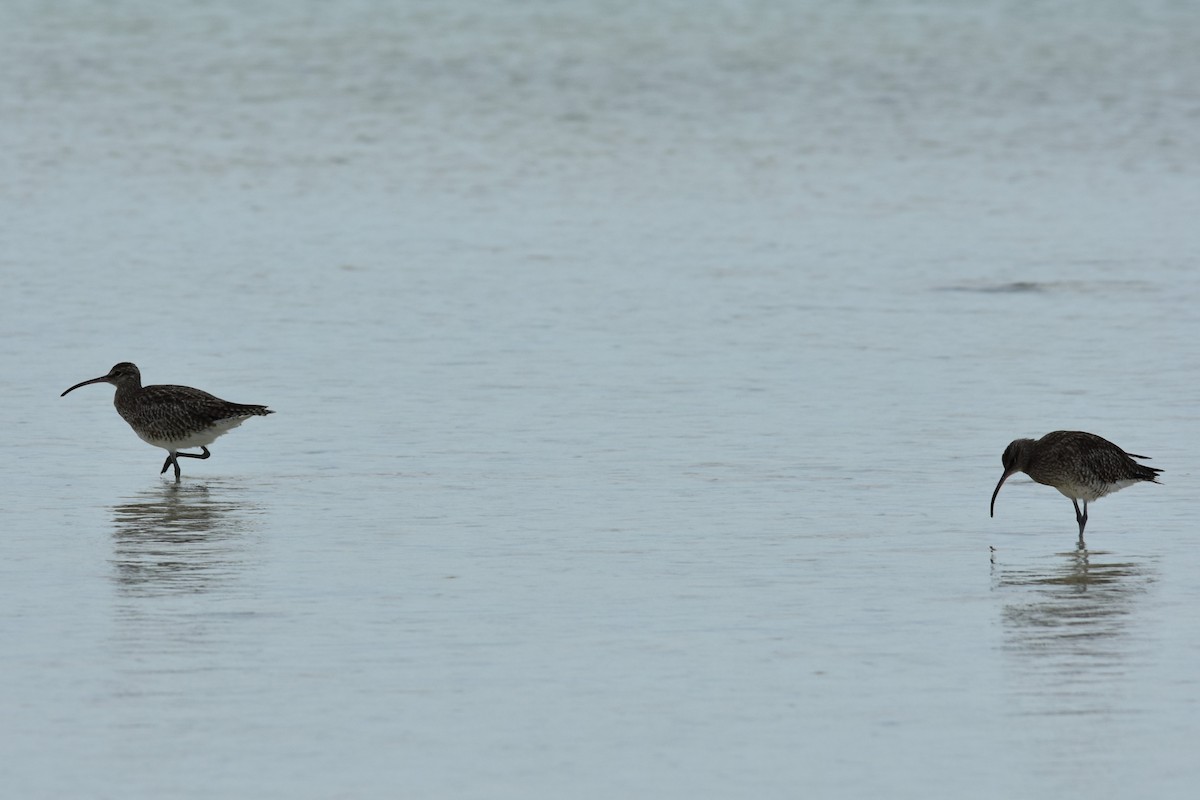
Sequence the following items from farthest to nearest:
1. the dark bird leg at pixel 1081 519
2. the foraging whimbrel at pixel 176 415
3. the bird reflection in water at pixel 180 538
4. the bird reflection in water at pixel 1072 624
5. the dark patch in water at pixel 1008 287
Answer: the dark patch in water at pixel 1008 287
the foraging whimbrel at pixel 176 415
the dark bird leg at pixel 1081 519
the bird reflection in water at pixel 180 538
the bird reflection in water at pixel 1072 624

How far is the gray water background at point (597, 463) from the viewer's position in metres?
7.52

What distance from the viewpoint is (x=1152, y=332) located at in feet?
57.3

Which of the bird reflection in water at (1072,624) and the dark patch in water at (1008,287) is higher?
the bird reflection in water at (1072,624)

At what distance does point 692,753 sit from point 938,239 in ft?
53.6

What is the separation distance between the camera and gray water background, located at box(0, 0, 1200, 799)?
7.52 metres

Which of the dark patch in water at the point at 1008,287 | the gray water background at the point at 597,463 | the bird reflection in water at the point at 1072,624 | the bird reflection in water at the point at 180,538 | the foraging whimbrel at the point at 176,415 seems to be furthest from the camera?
the dark patch in water at the point at 1008,287

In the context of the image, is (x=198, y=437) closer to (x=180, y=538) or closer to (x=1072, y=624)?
(x=180, y=538)

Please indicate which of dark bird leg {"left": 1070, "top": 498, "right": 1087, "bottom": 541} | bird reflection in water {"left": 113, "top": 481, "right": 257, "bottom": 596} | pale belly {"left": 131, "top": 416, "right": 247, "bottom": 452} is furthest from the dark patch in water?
bird reflection in water {"left": 113, "top": 481, "right": 257, "bottom": 596}

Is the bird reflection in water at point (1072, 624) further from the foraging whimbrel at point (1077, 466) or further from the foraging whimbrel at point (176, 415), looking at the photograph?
the foraging whimbrel at point (176, 415)

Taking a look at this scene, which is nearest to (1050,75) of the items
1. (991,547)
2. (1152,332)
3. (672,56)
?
(672,56)

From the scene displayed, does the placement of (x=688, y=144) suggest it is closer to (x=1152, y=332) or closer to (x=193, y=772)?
(x=1152, y=332)

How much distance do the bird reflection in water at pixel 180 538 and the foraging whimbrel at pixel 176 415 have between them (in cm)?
37

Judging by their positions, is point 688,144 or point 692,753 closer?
point 692,753

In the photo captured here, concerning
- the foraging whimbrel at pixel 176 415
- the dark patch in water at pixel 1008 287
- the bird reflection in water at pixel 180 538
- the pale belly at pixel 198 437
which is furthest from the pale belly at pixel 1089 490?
the dark patch in water at pixel 1008 287
